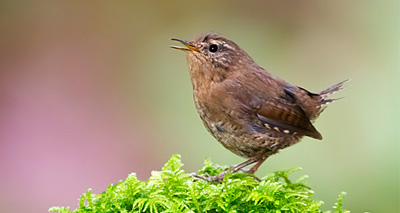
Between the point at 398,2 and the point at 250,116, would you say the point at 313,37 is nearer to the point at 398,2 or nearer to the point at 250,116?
the point at 398,2

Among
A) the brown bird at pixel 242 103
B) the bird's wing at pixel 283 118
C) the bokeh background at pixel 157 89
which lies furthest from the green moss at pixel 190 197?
the bokeh background at pixel 157 89

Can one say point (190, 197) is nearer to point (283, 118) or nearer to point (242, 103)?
point (242, 103)

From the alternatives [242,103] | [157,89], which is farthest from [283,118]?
[157,89]

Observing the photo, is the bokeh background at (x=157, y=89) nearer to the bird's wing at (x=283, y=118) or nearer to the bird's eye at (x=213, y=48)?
the bird's wing at (x=283, y=118)

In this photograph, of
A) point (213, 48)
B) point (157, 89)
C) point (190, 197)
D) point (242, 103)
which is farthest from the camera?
point (157, 89)

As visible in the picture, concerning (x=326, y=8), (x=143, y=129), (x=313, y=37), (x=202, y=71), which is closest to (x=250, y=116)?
(x=202, y=71)

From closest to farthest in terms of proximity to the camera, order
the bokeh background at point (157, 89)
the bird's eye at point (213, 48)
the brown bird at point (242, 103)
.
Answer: the brown bird at point (242, 103)
the bird's eye at point (213, 48)
the bokeh background at point (157, 89)
